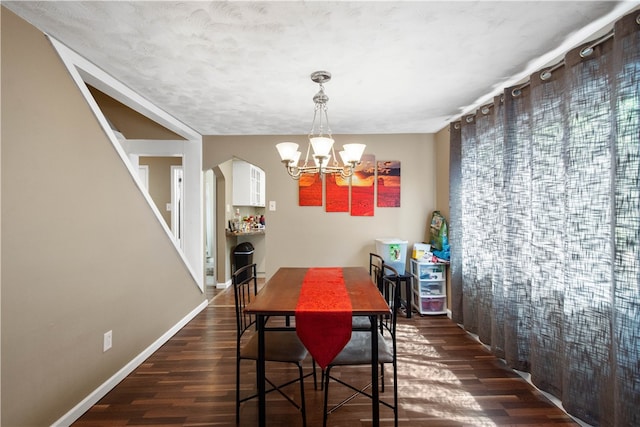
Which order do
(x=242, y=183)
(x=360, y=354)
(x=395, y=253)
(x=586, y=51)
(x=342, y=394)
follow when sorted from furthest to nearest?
(x=242, y=183), (x=395, y=253), (x=342, y=394), (x=360, y=354), (x=586, y=51)

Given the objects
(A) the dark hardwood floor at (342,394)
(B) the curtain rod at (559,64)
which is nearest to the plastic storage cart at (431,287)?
(A) the dark hardwood floor at (342,394)

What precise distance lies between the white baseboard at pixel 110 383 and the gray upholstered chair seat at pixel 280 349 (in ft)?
3.62

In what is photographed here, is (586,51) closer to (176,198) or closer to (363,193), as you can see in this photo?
(363,193)

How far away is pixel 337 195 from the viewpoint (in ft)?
13.9

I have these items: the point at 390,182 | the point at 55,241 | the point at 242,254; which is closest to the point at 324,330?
the point at 55,241

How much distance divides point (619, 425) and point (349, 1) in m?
2.46

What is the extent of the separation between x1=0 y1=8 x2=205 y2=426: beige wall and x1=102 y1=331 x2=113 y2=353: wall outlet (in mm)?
35

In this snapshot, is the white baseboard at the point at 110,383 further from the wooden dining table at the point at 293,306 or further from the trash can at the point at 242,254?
the trash can at the point at 242,254

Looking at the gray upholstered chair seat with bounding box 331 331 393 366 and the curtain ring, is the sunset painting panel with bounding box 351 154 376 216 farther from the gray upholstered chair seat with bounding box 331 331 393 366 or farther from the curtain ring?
the curtain ring

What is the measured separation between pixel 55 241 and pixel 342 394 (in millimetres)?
2085

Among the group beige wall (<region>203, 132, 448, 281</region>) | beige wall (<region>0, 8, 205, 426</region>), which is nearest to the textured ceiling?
beige wall (<region>0, 8, 205, 426</region>)

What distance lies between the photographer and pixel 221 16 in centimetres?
162

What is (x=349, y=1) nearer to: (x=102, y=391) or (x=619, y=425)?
(x=619, y=425)

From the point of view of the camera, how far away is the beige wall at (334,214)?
4.19 metres
